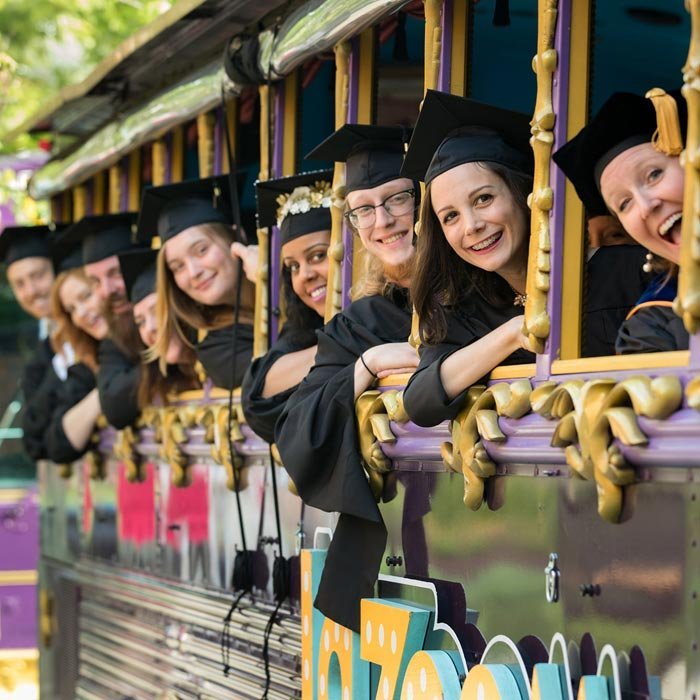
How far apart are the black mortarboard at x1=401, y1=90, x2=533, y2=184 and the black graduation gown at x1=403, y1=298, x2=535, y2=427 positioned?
0.35 metres

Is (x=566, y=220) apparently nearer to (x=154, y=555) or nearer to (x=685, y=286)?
(x=685, y=286)

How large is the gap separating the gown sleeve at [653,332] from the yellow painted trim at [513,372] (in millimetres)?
374

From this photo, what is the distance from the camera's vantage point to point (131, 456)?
7.54 m

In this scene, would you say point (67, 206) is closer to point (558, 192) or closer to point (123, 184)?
point (123, 184)

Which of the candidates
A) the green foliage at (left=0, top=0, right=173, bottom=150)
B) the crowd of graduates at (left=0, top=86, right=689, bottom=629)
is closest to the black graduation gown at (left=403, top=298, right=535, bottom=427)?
the crowd of graduates at (left=0, top=86, right=689, bottom=629)

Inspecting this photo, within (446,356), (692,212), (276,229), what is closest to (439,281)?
(446,356)

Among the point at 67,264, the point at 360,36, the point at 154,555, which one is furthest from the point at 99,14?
the point at 360,36

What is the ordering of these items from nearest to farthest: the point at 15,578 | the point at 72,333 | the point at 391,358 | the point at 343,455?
1. the point at 391,358
2. the point at 343,455
3. the point at 72,333
4. the point at 15,578

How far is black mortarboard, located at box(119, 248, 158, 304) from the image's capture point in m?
6.95

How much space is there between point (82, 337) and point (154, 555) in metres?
1.60

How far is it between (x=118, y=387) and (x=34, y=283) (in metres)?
2.26

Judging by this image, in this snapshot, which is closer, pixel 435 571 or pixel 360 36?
pixel 435 571

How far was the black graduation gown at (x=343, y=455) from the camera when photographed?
452cm

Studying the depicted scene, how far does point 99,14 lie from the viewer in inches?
537
